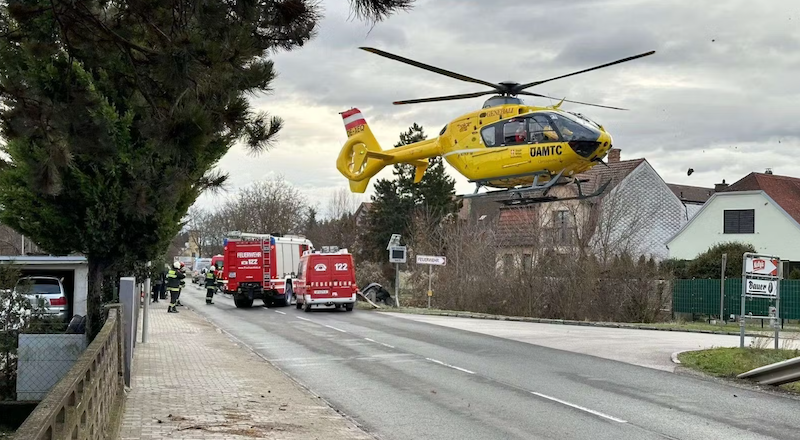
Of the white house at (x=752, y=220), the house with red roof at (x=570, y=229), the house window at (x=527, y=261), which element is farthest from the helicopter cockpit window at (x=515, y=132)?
the white house at (x=752, y=220)

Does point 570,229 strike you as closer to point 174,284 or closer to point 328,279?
point 328,279

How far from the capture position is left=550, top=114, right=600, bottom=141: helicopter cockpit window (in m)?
19.6

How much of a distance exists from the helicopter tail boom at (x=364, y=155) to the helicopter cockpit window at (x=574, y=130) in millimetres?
4744

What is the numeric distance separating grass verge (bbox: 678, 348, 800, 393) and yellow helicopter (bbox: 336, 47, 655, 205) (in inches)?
Answer: 177

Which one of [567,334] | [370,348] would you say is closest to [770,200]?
[567,334]

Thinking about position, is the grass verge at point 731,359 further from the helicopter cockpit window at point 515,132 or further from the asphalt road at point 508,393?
the helicopter cockpit window at point 515,132

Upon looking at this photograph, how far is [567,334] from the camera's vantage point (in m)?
24.1

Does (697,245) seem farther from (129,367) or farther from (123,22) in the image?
(123,22)

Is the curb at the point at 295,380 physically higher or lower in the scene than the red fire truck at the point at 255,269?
lower

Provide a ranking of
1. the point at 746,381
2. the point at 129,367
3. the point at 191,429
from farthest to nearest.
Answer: the point at 746,381
the point at 129,367
the point at 191,429

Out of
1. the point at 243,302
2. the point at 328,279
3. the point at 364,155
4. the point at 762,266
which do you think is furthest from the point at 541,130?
the point at 243,302

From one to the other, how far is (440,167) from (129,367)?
5363cm

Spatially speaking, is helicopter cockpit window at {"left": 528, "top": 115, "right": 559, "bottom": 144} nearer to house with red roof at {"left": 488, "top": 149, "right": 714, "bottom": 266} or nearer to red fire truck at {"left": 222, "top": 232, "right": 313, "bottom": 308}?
house with red roof at {"left": 488, "top": 149, "right": 714, "bottom": 266}

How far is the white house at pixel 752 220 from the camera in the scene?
42.8m
